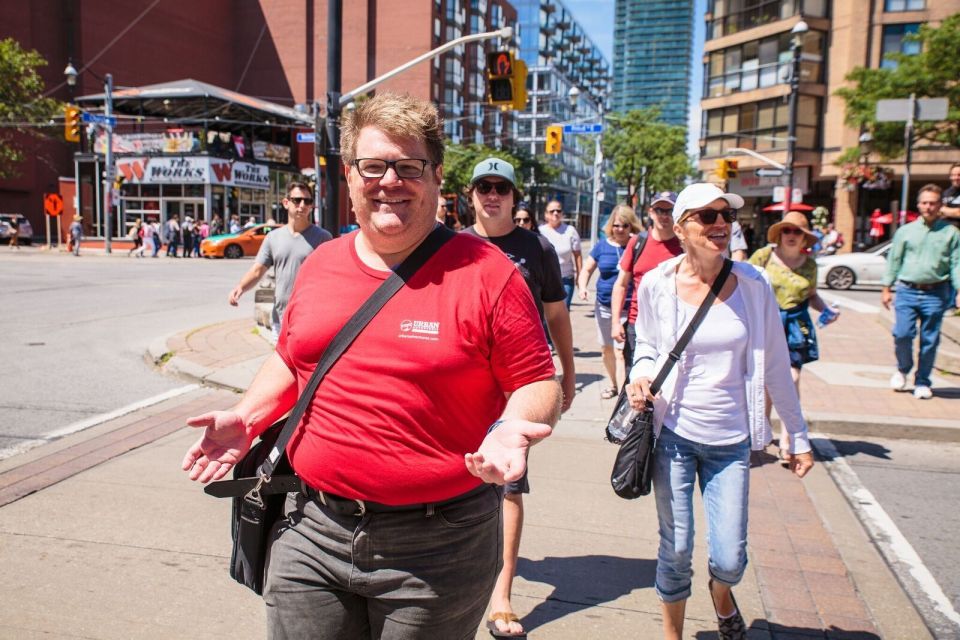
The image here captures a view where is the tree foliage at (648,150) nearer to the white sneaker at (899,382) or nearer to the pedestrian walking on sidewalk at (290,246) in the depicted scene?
the white sneaker at (899,382)

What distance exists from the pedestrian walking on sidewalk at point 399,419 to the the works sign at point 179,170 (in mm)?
41176

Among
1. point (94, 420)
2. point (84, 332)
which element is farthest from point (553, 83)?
point (94, 420)

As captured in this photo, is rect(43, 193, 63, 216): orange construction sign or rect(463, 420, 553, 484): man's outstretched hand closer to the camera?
rect(463, 420, 553, 484): man's outstretched hand

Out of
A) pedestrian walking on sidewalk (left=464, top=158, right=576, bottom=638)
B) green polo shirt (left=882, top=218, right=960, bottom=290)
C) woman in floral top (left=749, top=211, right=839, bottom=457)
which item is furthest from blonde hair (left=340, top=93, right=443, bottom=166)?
green polo shirt (left=882, top=218, right=960, bottom=290)

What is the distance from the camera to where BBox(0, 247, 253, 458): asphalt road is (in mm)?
6973

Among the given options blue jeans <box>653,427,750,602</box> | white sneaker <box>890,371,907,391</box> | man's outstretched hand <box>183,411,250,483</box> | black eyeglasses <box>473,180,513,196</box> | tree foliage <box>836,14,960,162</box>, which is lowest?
white sneaker <box>890,371,907,391</box>

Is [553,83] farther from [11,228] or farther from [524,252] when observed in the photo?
[524,252]

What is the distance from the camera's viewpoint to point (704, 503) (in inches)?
118

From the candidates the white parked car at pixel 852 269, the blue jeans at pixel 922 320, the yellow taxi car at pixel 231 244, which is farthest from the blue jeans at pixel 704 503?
the yellow taxi car at pixel 231 244

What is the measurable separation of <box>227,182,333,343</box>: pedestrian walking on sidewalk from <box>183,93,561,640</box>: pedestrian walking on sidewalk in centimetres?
472

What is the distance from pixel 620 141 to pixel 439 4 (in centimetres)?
2355

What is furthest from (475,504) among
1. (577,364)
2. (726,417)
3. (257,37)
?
(257,37)

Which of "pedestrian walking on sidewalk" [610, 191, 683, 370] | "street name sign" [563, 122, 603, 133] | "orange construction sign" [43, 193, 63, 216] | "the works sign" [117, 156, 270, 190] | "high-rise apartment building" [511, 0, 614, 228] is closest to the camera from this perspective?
"pedestrian walking on sidewalk" [610, 191, 683, 370]

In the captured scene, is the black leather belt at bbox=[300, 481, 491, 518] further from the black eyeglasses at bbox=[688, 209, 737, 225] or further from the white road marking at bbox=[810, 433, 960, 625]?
the white road marking at bbox=[810, 433, 960, 625]
